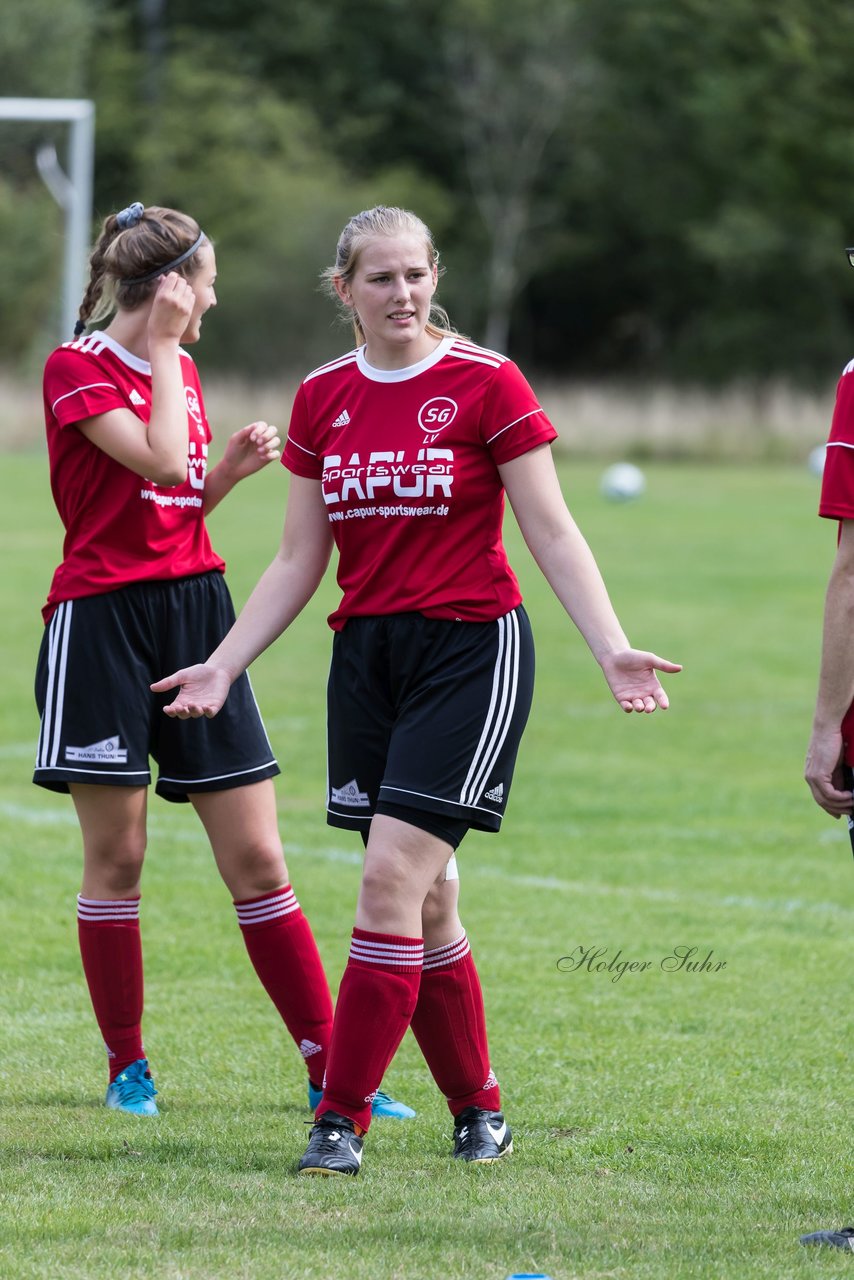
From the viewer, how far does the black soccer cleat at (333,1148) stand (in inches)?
140

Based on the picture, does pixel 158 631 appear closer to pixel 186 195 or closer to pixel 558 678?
pixel 558 678

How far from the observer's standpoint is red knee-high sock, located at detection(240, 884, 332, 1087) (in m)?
4.15

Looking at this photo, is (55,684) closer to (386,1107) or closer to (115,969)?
(115,969)

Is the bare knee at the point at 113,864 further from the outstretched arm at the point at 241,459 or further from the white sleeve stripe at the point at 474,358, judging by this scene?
the white sleeve stripe at the point at 474,358

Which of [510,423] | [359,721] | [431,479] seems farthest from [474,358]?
[359,721]

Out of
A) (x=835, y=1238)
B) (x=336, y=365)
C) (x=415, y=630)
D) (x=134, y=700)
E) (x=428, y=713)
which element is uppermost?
(x=336, y=365)

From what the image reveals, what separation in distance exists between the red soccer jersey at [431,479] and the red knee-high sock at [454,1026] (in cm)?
77

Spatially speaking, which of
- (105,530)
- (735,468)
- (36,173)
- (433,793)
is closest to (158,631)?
(105,530)

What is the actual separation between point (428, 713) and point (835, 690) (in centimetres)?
86

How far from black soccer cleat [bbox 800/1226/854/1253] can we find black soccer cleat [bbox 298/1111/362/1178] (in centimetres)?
93

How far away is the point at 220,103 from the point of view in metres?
47.0

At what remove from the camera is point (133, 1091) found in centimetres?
416

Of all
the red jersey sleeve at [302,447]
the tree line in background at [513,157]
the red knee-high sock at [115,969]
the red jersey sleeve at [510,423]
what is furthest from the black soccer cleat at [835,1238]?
the tree line in background at [513,157]

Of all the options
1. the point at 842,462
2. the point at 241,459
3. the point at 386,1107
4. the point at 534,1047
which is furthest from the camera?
the point at 534,1047
